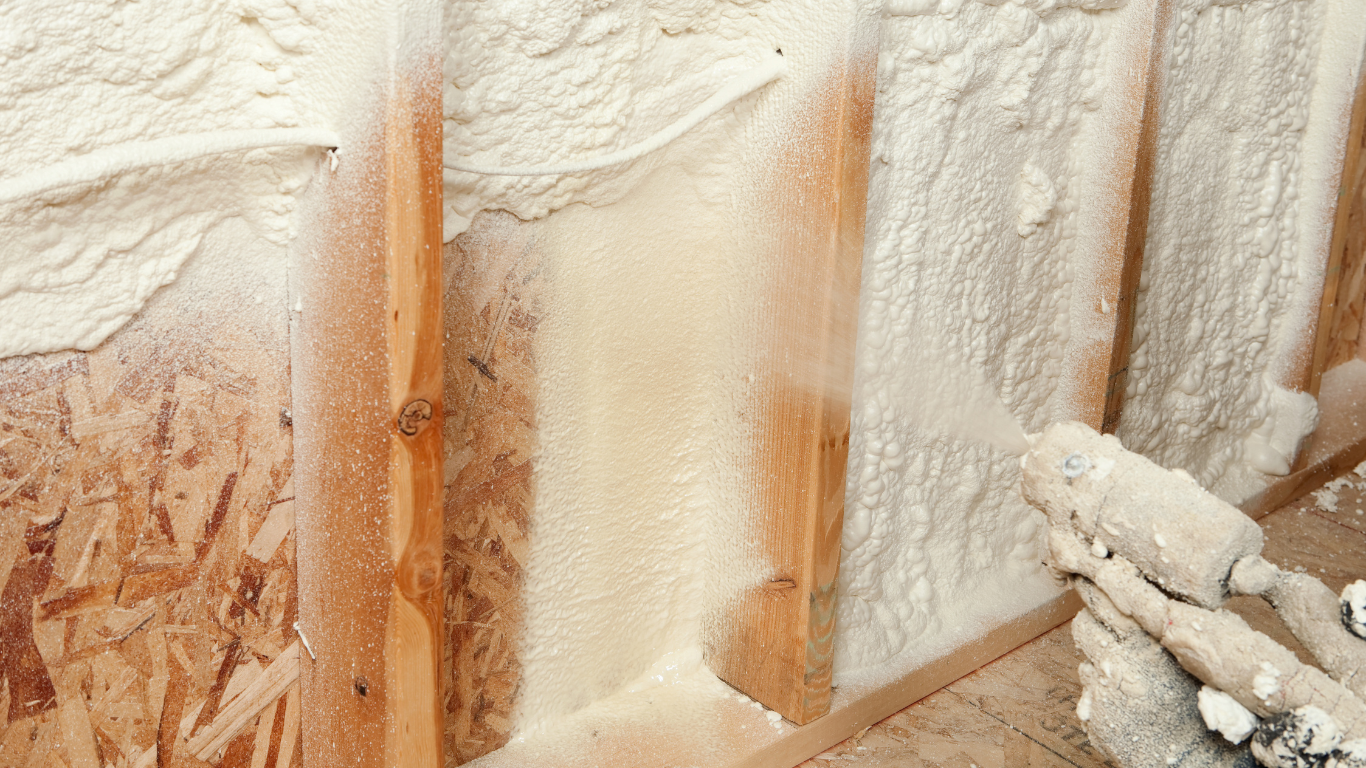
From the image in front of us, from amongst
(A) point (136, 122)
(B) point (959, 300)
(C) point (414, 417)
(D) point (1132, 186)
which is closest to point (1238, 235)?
(D) point (1132, 186)

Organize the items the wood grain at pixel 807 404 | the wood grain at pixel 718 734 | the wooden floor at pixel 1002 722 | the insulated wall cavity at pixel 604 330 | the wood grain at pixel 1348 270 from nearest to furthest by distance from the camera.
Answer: the insulated wall cavity at pixel 604 330 < the wood grain at pixel 807 404 < the wood grain at pixel 718 734 < the wooden floor at pixel 1002 722 < the wood grain at pixel 1348 270

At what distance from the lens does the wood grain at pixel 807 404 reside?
1.46 m

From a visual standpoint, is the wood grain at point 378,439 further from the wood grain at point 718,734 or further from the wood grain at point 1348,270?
the wood grain at point 1348,270

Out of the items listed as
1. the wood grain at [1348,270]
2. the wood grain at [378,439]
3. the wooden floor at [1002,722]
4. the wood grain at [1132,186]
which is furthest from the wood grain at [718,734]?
the wood grain at [1348,270]

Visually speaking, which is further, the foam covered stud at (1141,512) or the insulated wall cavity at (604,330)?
the insulated wall cavity at (604,330)

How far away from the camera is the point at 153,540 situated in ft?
3.97

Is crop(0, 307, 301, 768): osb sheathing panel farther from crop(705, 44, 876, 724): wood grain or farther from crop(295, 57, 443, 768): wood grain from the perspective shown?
crop(705, 44, 876, 724): wood grain

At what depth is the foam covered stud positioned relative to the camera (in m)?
1.09

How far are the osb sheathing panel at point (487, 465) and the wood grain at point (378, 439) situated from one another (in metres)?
0.18

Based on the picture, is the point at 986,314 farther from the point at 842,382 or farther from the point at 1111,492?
the point at 1111,492

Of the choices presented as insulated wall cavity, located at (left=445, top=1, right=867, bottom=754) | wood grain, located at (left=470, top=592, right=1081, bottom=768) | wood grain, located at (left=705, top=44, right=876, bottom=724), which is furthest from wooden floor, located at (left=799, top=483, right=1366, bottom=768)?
insulated wall cavity, located at (left=445, top=1, right=867, bottom=754)

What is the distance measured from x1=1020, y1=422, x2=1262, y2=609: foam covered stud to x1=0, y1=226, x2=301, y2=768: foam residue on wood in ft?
2.77

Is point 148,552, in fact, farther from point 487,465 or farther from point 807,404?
point 807,404

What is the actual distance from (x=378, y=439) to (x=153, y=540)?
28 centimetres
